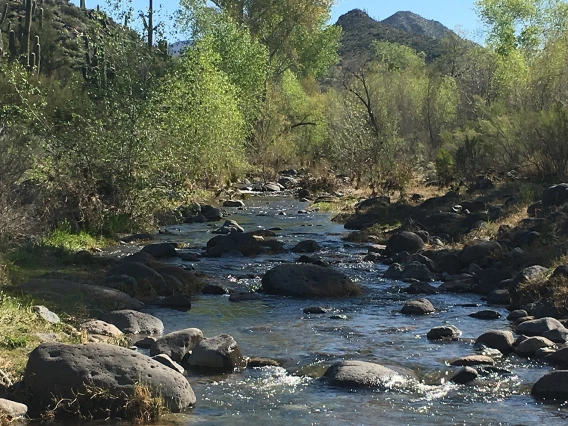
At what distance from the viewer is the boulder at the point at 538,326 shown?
11328 mm

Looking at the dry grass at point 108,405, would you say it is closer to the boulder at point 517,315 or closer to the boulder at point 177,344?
the boulder at point 177,344

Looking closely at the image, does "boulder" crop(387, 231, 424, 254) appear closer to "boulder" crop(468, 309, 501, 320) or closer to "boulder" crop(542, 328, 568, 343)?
"boulder" crop(468, 309, 501, 320)

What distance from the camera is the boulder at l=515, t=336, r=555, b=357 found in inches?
409

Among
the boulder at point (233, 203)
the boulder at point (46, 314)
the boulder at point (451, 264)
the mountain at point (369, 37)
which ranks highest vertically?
the mountain at point (369, 37)

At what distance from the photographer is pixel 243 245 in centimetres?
1950

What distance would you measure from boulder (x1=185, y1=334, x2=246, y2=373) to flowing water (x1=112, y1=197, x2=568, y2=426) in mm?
240

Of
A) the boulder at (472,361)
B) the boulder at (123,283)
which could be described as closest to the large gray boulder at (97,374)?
the boulder at (472,361)

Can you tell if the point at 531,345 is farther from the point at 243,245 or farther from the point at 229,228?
the point at 229,228

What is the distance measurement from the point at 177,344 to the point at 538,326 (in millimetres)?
4857

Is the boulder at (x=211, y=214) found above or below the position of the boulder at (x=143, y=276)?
above

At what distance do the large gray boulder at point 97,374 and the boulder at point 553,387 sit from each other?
3527 mm

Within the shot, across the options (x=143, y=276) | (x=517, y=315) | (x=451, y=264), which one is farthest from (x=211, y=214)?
(x=517, y=315)

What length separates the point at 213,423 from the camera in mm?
7738

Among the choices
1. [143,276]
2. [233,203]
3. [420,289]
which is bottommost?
[420,289]
